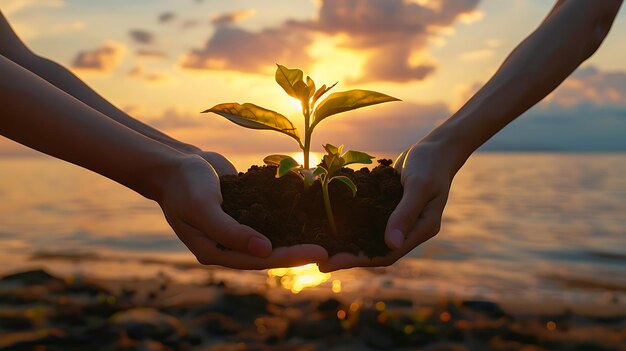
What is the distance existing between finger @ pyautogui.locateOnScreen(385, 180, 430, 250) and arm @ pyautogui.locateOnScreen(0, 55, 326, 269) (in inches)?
14.3

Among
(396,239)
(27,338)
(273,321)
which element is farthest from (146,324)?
(396,239)

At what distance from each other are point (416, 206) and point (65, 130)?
1762 mm

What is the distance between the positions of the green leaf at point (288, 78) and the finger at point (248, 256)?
902 millimetres

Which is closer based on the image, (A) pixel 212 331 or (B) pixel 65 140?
(B) pixel 65 140

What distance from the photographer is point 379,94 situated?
2879 mm

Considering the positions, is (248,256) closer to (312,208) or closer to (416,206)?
(312,208)

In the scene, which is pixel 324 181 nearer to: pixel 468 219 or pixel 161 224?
pixel 161 224

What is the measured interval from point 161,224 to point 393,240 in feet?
77.8

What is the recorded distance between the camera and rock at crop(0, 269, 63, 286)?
39.4ft

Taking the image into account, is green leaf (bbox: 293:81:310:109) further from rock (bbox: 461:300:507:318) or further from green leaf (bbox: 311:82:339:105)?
rock (bbox: 461:300:507:318)

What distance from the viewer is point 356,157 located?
2.91 m

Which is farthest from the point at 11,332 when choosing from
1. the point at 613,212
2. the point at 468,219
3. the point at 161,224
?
the point at 613,212

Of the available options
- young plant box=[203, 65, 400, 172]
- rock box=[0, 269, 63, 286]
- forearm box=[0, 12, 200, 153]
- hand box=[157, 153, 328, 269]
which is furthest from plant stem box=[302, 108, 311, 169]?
rock box=[0, 269, 63, 286]

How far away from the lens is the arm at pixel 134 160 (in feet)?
7.93
